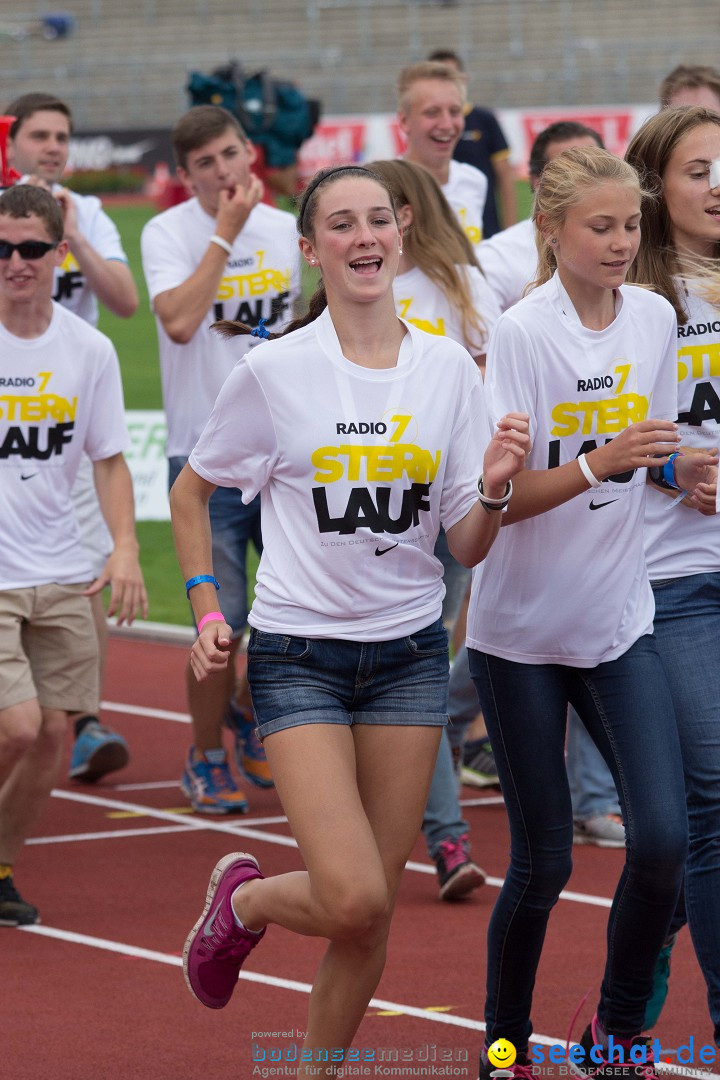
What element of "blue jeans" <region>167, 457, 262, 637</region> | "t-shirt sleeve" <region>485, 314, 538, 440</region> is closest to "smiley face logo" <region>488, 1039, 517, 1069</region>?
"t-shirt sleeve" <region>485, 314, 538, 440</region>

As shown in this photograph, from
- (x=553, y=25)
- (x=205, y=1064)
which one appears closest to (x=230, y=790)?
(x=205, y=1064)

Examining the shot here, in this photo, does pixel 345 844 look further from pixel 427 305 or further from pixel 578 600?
pixel 427 305

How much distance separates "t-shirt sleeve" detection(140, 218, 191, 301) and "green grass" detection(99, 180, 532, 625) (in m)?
0.61

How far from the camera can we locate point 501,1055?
14.3ft

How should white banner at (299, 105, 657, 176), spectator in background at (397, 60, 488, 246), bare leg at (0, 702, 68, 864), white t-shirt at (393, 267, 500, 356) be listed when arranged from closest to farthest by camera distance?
bare leg at (0, 702, 68, 864) < white t-shirt at (393, 267, 500, 356) < spectator in background at (397, 60, 488, 246) < white banner at (299, 105, 657, 176)

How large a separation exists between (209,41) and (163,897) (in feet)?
128

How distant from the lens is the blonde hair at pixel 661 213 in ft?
15.3

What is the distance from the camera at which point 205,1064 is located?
15.5 ft

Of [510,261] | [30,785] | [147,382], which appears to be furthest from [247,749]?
[147,382]

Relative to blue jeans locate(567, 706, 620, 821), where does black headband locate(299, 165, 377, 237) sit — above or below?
above

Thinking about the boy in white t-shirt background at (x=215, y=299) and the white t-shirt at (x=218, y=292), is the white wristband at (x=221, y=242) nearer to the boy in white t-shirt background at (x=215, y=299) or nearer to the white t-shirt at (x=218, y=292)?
the boy in white t-shirt background at (x=215, y=299)

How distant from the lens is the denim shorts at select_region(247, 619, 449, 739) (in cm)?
407

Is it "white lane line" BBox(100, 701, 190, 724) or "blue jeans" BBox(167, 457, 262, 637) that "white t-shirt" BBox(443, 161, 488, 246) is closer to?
"blue jeans" BBox(167, 457, 262, 637)

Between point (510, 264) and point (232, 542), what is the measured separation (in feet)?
5.29
